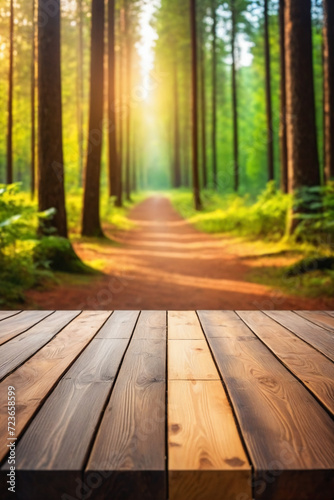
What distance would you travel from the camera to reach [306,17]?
977 cm

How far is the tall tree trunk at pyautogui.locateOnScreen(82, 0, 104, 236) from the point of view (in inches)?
491

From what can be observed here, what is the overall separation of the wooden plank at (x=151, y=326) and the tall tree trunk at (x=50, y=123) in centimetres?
594

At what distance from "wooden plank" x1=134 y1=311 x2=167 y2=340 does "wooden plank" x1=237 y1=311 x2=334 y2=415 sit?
0.66 m

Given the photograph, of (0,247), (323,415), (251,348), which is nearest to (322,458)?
(323,415)

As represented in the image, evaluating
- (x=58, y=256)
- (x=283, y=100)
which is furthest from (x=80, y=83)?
(x=58, y=256)

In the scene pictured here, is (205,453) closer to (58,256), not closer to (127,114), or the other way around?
(58,256)

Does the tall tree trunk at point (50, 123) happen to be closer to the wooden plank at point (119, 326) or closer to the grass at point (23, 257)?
the grass at point (23, 257)

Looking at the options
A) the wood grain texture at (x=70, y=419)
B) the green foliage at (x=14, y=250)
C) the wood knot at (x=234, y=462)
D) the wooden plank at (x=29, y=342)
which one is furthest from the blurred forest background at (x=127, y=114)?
the wood knot at (x=234, y=462)

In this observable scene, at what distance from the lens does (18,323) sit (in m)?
3.13

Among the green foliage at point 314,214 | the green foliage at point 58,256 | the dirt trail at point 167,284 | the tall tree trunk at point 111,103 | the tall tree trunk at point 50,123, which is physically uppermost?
the tall tree trunk at point 111,103

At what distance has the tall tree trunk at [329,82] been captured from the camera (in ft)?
47.4

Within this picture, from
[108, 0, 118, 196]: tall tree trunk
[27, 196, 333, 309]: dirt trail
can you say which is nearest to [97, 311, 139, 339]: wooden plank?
[27, 196, 333, 309]: dirt trail

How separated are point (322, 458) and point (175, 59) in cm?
3738

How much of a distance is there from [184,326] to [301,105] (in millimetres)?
8692
